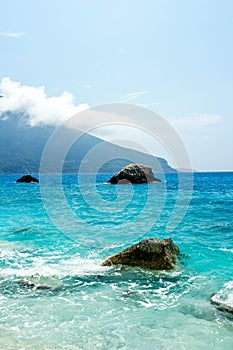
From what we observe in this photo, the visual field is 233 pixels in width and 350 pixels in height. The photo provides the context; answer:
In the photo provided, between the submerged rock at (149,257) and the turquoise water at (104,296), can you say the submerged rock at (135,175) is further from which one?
the submerged rock at (149,257)

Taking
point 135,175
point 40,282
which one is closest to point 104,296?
point 40,282

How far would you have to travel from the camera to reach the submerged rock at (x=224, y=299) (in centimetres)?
886

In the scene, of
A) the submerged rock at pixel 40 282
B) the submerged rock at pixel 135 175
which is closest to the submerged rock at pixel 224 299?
the submerged rock at pixel 40 282

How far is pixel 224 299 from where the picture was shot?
9.27 meters

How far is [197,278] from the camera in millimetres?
11797

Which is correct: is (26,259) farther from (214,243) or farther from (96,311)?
(214,243)

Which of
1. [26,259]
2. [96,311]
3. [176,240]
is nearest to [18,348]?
[96,311]

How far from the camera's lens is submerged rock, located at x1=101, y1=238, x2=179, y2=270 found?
498 inches

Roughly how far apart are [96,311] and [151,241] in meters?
4.83

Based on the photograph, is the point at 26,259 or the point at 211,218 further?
the point at 211,218

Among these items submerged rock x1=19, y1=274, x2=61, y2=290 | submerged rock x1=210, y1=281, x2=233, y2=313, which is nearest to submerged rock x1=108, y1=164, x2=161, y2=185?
submerged rock x1=19, y1=274, x2=61, y2=290

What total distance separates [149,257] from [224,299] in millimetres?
4002

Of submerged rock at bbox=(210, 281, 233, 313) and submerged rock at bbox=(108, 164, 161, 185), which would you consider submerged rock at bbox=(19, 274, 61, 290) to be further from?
submerged rock at bbox=(108, 164, 161, 185)

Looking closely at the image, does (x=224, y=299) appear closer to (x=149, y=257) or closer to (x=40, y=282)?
(x=149, y=257)
